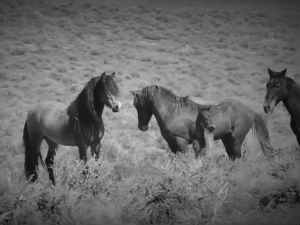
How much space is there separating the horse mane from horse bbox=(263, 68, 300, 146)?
3.36 ft

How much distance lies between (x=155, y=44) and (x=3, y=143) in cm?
656


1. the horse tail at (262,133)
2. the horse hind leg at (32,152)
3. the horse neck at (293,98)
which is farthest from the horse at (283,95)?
the horse hind leg at (32,152)

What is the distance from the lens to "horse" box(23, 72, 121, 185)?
446 centimetres

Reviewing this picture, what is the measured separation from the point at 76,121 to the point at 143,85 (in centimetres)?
512

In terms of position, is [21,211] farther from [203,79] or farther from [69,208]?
[203,79]

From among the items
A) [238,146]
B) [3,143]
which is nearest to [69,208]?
[238,146]

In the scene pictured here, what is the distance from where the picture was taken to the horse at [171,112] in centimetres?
509

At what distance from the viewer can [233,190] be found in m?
4.05

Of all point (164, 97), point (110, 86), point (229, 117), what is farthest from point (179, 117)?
point (110, 86)

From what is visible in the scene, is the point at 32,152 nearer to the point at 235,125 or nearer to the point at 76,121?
the point at 76,121

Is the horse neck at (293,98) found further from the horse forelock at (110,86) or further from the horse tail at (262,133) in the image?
the horse forelock at (110,86)

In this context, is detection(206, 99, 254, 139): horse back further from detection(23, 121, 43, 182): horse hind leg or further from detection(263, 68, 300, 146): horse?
detection(23, 121, 43, 182): horse hind leg

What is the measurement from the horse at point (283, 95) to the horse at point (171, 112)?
856 mm

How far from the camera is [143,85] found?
9688 millimetres
